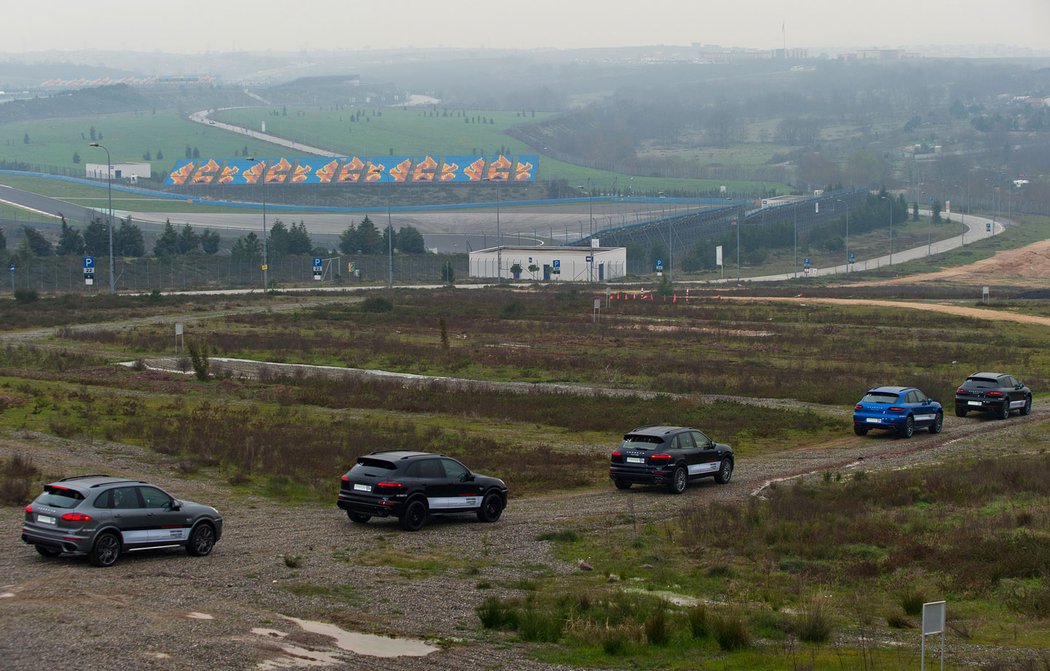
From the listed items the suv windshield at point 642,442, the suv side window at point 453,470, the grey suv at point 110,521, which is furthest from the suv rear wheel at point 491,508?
the grey suv at point 110,521

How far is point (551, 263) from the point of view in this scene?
16338cm

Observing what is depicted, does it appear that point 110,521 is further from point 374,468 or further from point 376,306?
point 376,306

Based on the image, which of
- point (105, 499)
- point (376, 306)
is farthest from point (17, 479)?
point (376, 306)

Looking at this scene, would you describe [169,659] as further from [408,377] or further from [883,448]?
[408,377]

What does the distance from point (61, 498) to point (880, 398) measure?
94.6 ft

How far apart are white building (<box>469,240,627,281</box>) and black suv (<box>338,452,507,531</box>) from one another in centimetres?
13081

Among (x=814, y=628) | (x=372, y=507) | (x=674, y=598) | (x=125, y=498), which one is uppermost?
(x=125, y=498)

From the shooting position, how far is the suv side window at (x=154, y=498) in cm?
2414

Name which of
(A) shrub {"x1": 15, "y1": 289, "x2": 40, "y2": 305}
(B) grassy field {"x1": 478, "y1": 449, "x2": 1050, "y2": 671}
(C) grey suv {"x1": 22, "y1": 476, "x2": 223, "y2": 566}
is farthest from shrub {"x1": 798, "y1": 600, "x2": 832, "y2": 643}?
(A) shrub {"x1": 15, "y1": 289, "x2": 40, "y2": 305}

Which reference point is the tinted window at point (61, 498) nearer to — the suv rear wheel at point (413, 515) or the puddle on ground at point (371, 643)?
the puddle on ground at point (371, 643)

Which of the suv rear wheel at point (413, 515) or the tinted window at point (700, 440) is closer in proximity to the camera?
the suv rear wheel at point (413, 515)

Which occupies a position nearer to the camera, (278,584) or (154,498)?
(278,584)

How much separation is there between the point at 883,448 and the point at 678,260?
14869 cm

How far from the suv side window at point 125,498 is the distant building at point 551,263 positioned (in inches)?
5373
